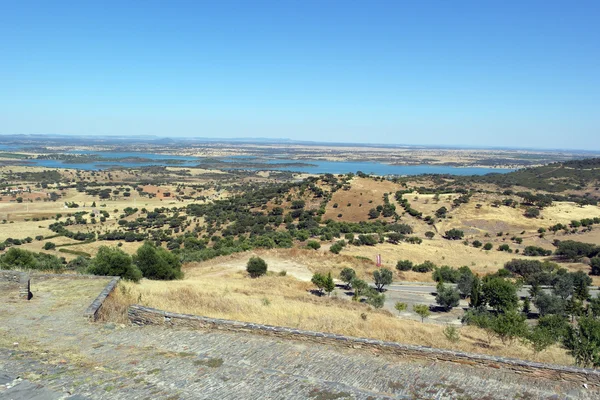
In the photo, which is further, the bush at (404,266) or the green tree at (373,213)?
the green tree at (373,213)

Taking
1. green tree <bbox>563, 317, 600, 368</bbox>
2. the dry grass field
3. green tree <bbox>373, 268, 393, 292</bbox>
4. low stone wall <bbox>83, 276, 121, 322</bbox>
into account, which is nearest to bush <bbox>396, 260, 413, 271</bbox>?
green tree <bbox>373, 268, 393, 292</bbox>

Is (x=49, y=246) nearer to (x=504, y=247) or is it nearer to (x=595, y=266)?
(x=504, y=247)

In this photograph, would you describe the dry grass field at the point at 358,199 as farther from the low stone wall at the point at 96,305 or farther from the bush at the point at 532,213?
the low stone wall at the point at 96,305

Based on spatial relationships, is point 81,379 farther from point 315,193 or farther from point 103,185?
point 103,185

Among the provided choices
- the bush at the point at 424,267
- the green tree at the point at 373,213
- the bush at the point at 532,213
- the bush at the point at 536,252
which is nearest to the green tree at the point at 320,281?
the bush at the point at 424,267

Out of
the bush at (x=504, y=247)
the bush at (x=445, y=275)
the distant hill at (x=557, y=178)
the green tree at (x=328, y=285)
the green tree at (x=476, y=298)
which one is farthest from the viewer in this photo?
the distant hill at (x=557, y=178)

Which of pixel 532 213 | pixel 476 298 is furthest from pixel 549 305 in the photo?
pixel 532 213

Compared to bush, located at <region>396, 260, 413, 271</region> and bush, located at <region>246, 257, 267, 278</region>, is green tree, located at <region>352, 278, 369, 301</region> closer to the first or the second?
bush, located at <region>246, 257, 267, 278</region>
